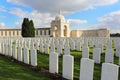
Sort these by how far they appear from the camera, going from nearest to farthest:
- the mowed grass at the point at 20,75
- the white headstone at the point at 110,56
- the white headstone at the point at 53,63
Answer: the mowed grass at the point at 20,75, the white headstone at the point at 53,63, the white headstone at the point at 110,56

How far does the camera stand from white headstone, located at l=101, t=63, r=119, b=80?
5096mm

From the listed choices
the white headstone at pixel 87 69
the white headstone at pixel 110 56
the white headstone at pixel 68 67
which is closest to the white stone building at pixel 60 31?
the white headstone at pixel 110 56

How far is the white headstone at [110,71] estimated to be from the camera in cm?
510

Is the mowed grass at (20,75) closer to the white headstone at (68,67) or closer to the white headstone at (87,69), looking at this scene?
the white headstone at (68,67)

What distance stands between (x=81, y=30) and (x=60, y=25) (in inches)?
387

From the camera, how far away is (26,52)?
33.2 feet

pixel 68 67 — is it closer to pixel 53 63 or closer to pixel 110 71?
pixel 53 63

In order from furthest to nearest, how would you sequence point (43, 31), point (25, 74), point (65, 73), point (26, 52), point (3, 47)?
point (43, 31), point (3, 47), point (26, 52), point (25, 74), point (65, 73)

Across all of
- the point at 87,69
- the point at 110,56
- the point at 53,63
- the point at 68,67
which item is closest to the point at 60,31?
the point at 110,56

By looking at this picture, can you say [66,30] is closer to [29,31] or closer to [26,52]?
[29,31]

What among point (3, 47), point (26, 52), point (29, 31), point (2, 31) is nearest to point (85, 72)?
point (26, 52)

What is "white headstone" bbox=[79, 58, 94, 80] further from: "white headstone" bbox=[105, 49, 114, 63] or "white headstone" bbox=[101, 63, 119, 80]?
"white headstone" bbox=[105, 49, 114, 63]

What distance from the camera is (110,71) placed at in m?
5.19

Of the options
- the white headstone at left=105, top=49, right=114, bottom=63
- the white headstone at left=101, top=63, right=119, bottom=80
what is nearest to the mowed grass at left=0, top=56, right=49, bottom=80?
the white headstone at left=101, top=63, right=119, bottom=80
